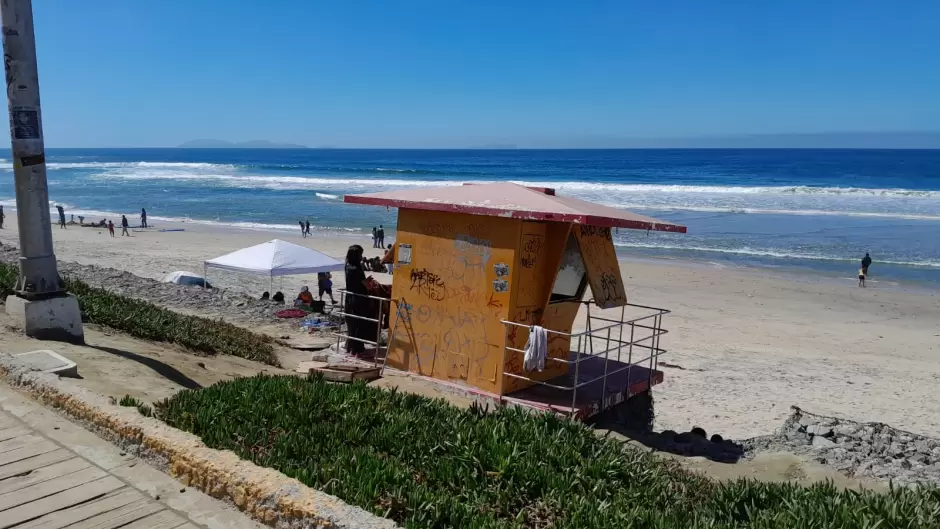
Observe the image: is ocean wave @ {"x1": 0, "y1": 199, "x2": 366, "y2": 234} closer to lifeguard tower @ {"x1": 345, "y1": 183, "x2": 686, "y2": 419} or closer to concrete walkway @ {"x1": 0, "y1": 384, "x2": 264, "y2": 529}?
lifeguard tower @ {"x1": 345, "y1": 183, "x2": 686, "y2": 419}

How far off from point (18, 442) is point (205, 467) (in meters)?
1.59

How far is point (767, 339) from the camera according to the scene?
18.0m

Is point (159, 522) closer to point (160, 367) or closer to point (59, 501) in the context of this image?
point (59, 501)

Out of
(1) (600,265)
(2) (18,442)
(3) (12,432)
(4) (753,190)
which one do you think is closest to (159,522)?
(2) (18,442)

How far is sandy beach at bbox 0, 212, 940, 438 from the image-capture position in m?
12.4

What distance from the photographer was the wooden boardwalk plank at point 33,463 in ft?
14.4

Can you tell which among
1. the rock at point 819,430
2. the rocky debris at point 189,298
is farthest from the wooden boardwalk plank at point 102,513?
the rocky debris at point 189,298

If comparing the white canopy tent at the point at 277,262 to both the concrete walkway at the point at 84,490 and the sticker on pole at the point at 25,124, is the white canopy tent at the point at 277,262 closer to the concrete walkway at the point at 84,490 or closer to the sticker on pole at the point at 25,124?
the sticker on pole at the point at 25,124

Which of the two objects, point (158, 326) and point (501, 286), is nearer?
point (501, 286)

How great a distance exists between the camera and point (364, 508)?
3811mm

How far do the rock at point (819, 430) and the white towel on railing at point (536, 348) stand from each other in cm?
→ 420

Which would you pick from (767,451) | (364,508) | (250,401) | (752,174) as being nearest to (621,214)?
(767,451)

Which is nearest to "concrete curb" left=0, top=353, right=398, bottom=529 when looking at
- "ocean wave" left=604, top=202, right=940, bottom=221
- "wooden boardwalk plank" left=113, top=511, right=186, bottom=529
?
"wooden boardwalk plank" left=113, top=511, right=186, bottom=529

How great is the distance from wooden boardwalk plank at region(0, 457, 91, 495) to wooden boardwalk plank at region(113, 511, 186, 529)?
0.85 m
